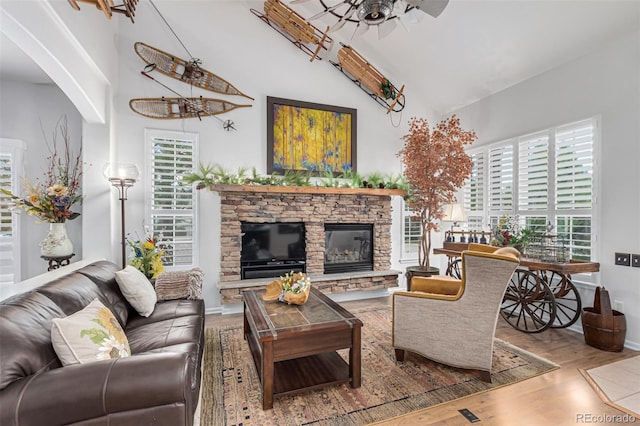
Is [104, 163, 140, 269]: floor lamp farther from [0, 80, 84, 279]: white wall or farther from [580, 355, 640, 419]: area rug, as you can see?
[580, 355, 640, 419]: area rug

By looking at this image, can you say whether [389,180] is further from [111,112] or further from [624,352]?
[111,112]

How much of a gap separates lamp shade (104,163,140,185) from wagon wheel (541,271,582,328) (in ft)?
16.3

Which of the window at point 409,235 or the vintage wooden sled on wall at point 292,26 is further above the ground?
the vintage wooden sled on wall at point 292,26

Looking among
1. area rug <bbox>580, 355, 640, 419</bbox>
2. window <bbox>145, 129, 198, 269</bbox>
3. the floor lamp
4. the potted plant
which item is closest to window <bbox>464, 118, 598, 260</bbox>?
the potted plant

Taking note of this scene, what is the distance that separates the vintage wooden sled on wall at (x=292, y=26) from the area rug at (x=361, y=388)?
4043 millimetres

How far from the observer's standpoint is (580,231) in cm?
362

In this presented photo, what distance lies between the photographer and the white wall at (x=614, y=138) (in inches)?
124

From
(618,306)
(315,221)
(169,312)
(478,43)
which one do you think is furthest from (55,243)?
(618,306)

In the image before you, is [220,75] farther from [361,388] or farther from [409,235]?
[361,388]

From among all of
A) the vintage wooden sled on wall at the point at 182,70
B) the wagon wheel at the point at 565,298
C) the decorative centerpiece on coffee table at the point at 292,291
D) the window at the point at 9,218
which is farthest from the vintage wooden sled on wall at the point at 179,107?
the wagon wheel at the point at 565,298

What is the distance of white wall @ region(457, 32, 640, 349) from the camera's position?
315 centimetres

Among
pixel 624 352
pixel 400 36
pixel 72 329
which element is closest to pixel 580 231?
pixel 624 352

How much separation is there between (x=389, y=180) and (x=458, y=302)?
2980 millimetres

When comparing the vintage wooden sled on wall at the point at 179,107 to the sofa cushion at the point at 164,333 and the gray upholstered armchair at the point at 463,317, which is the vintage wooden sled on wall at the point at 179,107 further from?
the gray upholstered armchair at the point at 463,317
